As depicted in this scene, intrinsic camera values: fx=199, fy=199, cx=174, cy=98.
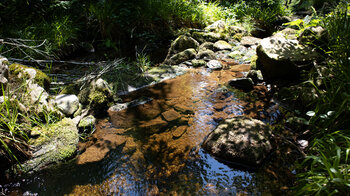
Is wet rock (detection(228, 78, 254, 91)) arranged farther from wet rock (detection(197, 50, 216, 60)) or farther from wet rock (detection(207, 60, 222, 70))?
wet rock (detection(197, 50, 216, 60))

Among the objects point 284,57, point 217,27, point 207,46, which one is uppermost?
point 284,57

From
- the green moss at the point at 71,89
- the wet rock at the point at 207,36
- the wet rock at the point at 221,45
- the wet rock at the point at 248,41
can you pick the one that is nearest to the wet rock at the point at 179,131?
the green moss at the point at 71,89

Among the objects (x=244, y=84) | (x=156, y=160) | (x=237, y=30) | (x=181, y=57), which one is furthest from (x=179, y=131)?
(x=237, y=30)

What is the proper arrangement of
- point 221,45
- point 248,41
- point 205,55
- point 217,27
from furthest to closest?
point 217,27 < point 248,41 < point 221,45 < point 205,55

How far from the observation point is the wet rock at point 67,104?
3828 mm

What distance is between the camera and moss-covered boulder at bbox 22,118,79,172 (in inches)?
112

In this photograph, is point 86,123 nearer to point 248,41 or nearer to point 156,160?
point 156,160

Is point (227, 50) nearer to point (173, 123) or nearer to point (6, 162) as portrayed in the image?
point (173, 123)

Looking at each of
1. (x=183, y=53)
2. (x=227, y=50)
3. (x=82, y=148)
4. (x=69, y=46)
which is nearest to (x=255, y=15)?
(x=227, y=50)

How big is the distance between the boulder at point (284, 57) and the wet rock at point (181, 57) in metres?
3.17

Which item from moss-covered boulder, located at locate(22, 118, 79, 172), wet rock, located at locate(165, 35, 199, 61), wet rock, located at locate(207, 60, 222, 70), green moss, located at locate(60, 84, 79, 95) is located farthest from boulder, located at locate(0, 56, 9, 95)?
wet rock, located at locate(207, 60, 222, 70)

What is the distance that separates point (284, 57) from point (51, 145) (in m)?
4.91

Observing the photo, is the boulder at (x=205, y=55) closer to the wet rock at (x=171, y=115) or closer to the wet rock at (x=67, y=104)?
the wet rock at (x=171, y=115)

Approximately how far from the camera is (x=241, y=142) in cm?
287
